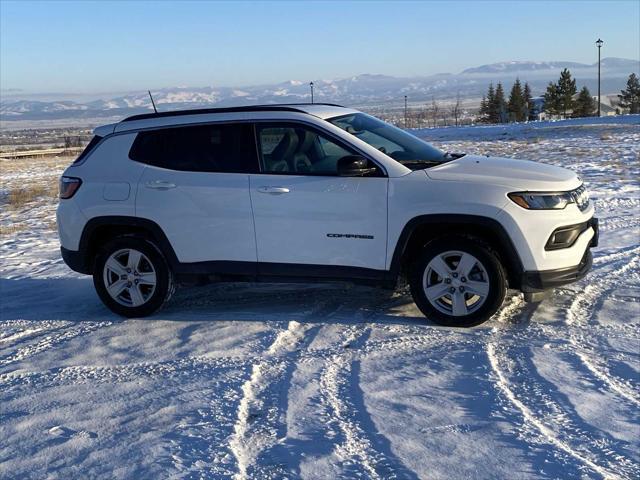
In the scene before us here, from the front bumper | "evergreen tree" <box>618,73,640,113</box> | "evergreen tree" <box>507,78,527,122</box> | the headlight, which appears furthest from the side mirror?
"evergreen tree" <box>618,73,640,113</box>

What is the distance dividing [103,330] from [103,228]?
0.94 m

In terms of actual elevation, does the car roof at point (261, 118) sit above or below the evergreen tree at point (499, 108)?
below

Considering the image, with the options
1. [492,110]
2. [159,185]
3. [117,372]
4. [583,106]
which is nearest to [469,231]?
[159,185]

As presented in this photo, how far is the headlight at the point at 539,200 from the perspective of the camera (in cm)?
533

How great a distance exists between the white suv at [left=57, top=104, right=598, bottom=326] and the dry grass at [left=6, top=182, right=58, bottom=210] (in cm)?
959

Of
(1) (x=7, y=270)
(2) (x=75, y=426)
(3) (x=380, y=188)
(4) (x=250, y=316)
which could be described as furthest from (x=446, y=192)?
(1) (x=7, y=270)

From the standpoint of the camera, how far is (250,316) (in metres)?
6.19

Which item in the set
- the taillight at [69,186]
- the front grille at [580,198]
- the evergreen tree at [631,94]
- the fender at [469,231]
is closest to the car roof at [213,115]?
the taillight at [69,186]

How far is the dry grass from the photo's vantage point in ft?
50.5

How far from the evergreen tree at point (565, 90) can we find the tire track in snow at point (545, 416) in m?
76.7

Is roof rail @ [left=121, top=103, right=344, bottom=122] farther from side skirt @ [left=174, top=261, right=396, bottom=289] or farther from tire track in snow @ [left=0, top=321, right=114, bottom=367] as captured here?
tire track in snow @ [left=0, top=321, right=114, bottom=367]

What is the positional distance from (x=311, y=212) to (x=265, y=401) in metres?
1.82

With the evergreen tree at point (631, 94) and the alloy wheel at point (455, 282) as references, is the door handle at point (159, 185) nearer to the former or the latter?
the alloy wheel at point (455, 282)

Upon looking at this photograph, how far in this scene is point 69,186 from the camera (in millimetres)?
6359
